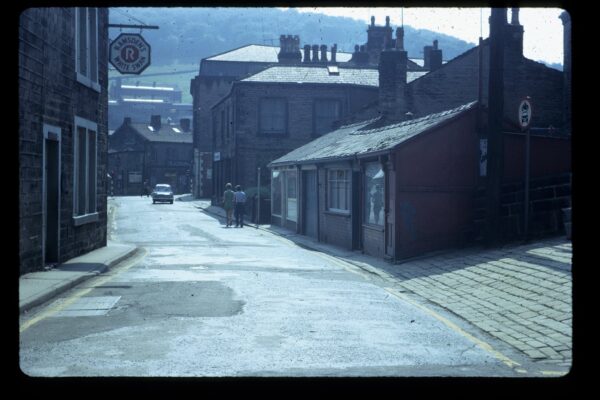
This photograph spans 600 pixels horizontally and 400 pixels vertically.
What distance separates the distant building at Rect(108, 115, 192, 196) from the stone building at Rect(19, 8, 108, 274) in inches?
3228

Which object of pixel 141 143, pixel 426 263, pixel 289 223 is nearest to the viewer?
pixel 426 263

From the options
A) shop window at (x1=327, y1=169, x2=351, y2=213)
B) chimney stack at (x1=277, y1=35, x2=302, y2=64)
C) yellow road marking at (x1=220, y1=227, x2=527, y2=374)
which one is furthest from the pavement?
chimney stack at (x1=277, y1=35, x2=302, y2=64)

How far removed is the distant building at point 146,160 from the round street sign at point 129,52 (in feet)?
264

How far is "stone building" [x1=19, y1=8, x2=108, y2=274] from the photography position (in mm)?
14273

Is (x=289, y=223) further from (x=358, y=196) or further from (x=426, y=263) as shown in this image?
(x=426, y=263)

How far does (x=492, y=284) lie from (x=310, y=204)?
18258mm

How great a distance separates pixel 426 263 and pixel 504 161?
386cm

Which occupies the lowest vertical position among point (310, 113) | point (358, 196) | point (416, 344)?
point (416, 344)

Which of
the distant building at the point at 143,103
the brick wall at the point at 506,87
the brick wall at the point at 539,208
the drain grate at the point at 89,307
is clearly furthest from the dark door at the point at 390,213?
the distant building at the point at 143,103

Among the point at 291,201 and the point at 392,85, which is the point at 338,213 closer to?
the point at 291,201

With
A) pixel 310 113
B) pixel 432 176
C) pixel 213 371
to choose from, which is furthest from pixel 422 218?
pixel 310 113

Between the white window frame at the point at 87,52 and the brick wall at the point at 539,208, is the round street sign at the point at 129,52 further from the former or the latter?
the brick wall at the point at 539,208

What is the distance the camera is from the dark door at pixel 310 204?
31.2m

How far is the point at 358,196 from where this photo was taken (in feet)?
80.9
